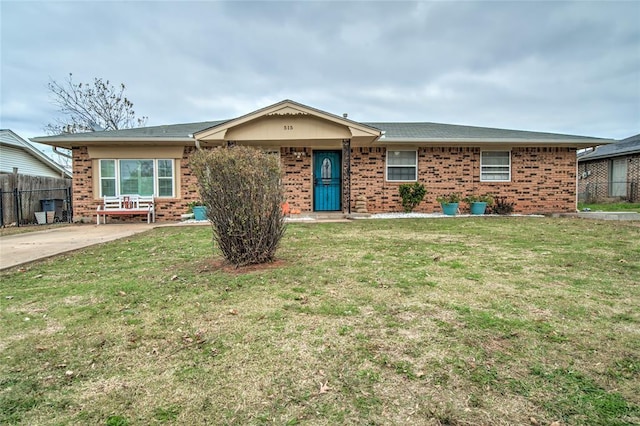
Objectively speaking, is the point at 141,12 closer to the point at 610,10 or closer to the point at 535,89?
the point at 610,10

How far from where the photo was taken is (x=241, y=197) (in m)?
4.43

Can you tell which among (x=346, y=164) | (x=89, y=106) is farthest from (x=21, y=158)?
(x=346, y=164)

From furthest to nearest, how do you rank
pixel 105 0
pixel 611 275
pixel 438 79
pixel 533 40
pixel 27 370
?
pixel 438 79 < pixel 533 40 < pixel 105 0 < pixel 611 275 < pixel 27 370

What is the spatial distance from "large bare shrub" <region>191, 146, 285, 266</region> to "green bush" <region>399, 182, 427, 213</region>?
28.0ft

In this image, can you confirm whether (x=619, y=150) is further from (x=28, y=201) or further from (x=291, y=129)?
(x=28, y=201)

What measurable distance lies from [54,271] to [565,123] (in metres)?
33.7

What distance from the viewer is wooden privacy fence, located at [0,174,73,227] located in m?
13.6

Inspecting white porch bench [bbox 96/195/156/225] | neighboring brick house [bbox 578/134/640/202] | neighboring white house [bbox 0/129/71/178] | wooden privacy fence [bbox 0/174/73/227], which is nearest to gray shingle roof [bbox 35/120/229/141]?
white porch bench [bbox 96/195/156/225]

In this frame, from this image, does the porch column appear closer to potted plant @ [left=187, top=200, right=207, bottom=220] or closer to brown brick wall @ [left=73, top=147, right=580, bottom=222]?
brown brick wall @ [left=73, top=147, right=580, bottom=222]

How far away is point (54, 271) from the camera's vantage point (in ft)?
15.9

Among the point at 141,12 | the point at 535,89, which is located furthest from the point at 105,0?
the point at 535,89

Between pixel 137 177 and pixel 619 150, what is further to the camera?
pixel 619 150

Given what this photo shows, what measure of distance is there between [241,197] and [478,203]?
10.3 metres

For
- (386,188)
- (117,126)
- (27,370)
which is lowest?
(27,370)
